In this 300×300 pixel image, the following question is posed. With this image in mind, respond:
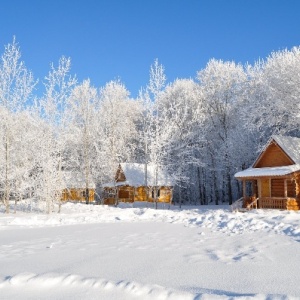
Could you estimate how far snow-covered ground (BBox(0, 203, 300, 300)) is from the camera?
5.65 m

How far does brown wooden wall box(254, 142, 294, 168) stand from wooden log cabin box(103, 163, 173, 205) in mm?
14382

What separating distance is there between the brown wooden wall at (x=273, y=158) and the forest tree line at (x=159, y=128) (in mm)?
4626

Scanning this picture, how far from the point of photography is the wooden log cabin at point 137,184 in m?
40.2

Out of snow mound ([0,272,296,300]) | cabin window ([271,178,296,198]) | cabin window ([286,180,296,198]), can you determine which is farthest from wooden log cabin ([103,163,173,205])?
snow mound ([0,272,296,300])

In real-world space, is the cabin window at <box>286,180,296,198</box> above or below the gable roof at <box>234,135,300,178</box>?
below

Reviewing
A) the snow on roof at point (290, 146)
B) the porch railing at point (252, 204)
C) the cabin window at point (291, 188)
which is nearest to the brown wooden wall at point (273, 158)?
the snow on roof at point (290, 146)

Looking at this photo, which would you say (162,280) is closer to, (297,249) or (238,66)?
(297,249)

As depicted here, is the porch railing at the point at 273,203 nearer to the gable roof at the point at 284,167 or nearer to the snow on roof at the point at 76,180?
the gable roof at the point at 284,167

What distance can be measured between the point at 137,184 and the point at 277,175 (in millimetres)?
Answer: 18678

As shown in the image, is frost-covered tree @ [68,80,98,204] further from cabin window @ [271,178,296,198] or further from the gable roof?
cabin window @ [271,178,296,198]

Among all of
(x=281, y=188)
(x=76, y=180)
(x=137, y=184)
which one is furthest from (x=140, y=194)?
(x=281, y=188)

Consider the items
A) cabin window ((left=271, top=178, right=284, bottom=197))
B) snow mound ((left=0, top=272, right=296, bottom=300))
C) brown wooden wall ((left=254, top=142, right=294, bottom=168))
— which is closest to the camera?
snow mound ((left=0, top=272, right=296, bottom=300))

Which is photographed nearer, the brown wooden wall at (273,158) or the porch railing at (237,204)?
the brown wooden wall at (273,158)

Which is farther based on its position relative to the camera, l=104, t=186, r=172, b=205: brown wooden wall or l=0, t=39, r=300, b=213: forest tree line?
l=104, t=186, r=172, b=205: brown wooden wall
